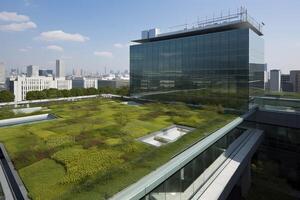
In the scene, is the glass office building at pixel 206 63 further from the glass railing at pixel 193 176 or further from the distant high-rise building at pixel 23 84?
the distant high-rise building at pixel 23 84

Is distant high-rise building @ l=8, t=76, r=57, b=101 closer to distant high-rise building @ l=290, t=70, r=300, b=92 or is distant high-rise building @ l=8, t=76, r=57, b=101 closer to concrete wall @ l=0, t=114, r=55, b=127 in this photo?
concrete wall @ l=0, t=114, r=55, b=127

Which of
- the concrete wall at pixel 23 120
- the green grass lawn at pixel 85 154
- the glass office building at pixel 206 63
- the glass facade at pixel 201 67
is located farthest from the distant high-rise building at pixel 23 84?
the green grass lawn at pixel 85 154

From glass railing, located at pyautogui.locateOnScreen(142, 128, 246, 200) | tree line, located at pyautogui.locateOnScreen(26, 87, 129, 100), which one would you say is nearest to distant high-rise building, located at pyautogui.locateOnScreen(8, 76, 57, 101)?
tree line, located at pyautogui.locateOnScreen(26, 87, 129, 100)

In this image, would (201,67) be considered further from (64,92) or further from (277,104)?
(64,92)

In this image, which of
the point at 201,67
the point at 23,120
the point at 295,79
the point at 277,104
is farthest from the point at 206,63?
the point at 295,79

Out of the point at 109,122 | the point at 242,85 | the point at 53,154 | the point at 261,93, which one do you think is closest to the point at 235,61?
the point at 242,85
